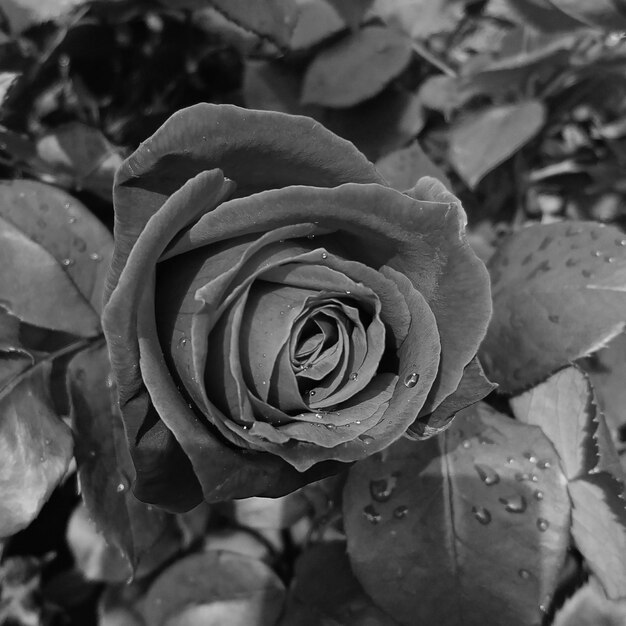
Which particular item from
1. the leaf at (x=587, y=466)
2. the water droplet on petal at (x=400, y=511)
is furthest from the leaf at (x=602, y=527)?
the water droplet on petal at (x=400, y=511)

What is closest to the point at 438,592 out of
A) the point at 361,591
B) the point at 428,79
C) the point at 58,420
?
the point at 361,591

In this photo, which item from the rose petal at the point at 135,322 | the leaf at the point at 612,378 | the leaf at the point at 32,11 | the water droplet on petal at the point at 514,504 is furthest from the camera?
the leaf at the point at 612,378

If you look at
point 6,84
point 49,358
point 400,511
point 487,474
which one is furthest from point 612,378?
point 6,84

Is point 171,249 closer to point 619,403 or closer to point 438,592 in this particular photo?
point 438,592

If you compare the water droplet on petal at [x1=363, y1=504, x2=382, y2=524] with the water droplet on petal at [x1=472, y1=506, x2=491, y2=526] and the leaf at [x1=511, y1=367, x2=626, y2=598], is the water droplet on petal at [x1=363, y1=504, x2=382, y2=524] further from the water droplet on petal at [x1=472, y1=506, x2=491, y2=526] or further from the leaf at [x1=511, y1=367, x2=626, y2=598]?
the leaf at [x1=511, y1=367, x2=626, y2=598]

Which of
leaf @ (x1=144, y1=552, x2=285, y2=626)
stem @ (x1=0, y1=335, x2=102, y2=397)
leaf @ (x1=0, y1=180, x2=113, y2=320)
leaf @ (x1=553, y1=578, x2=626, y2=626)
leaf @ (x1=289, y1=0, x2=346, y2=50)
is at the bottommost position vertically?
leaf @ (x1=144, y1=552, x2=285, y2=626)

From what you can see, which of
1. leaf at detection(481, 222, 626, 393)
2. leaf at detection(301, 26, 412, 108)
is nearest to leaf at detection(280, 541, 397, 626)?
leaf at detection(481, 222, 626, 393)

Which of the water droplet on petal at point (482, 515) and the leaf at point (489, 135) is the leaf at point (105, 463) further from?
the leaf at point (489, 135)
